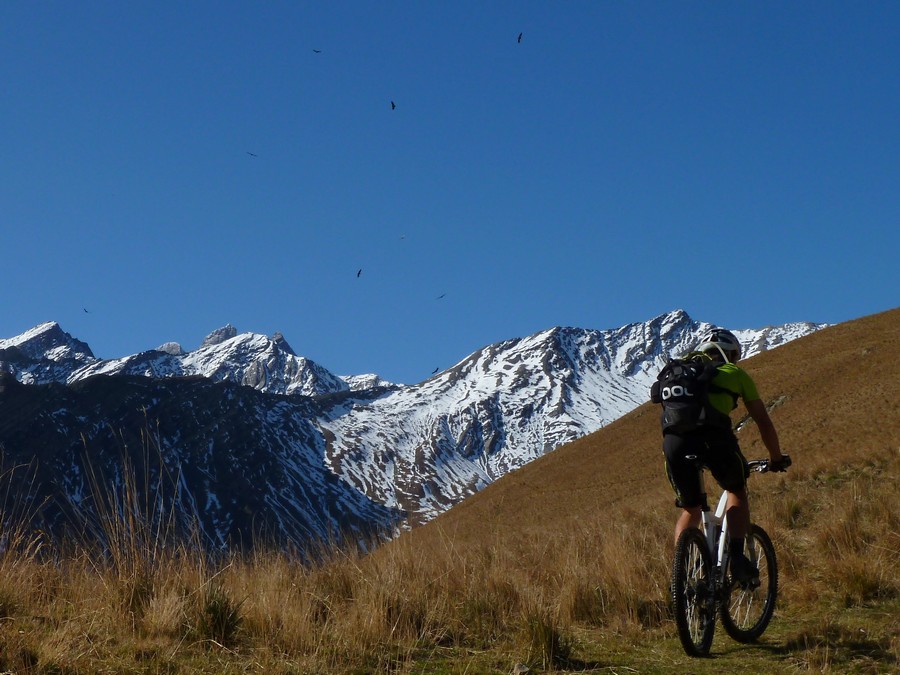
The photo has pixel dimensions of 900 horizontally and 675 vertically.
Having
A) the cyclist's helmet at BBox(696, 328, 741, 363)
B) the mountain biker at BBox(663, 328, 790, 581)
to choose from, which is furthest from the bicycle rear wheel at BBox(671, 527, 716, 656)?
the cyclist's helmet at BBox(696, 328, 741, 363)

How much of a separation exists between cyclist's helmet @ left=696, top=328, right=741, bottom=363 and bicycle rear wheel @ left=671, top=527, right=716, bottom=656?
4.63 ft

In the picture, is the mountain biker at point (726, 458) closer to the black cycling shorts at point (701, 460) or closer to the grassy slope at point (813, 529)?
the black cycling shorts at point (701, 460)

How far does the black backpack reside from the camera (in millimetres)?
5738

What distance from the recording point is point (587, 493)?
5428 centimetres

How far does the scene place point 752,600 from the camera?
21.5ft

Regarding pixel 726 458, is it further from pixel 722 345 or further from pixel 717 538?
pixel 722 345

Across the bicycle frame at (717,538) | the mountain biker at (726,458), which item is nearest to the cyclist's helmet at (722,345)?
the mountain biker at (726,458)

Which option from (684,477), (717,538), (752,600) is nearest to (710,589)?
(717,538)

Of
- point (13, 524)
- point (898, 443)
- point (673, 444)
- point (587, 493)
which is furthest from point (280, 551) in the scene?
point (587, 493)

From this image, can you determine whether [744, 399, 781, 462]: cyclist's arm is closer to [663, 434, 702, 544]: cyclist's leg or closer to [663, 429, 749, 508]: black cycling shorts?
[663, 429, 749, 508]: black cycling shorts

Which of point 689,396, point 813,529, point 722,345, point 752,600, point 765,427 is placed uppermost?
point 722,345

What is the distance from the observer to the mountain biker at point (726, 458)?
585 cm

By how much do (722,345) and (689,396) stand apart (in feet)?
2.72

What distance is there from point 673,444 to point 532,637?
173 centimetres
